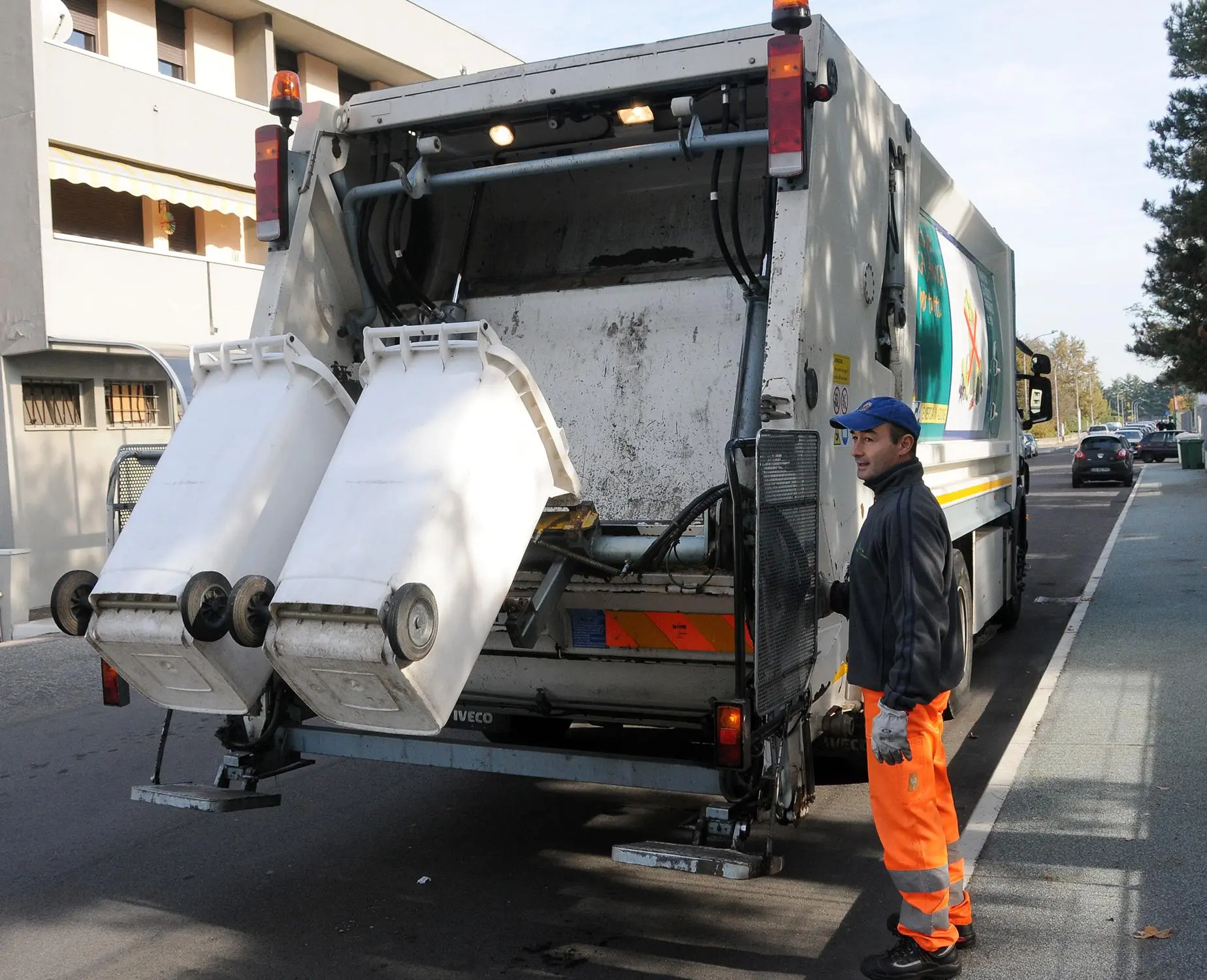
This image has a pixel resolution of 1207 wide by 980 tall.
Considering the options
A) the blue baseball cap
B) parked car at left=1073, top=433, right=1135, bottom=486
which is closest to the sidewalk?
the blue baseball cap

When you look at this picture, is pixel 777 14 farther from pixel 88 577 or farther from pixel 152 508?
pixel 88 577

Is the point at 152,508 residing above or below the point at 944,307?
below

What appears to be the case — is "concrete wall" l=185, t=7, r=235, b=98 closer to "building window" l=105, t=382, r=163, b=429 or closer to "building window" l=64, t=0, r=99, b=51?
"building window" l=64, t=0, r=99, b=51

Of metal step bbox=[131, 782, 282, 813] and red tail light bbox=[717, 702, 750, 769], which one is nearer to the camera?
red tail light bbox=[717, 702, 750, 769]

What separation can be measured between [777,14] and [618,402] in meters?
1.74

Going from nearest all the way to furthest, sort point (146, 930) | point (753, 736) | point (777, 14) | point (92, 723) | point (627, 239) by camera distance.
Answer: point (753, 736), point (777, 14), point (146, 930), point (627, 239), point (92, 723)

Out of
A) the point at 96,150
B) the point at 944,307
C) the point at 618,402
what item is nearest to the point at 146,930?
the point at 618,402

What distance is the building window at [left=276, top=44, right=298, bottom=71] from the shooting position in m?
20.2

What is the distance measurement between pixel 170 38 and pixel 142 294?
197 inches

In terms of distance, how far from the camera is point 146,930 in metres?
4.20

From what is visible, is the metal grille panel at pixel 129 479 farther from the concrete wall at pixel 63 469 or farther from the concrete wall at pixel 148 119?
the concrete wall at pixel 148 119

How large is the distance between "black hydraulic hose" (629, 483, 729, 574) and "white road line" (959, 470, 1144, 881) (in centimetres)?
164

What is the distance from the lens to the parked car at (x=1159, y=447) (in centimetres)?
4631

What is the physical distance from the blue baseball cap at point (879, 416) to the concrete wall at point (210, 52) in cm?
1683
